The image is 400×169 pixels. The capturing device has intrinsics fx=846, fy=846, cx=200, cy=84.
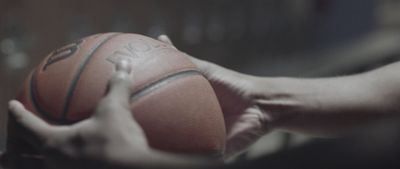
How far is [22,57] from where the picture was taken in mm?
4391

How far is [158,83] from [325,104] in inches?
20.8

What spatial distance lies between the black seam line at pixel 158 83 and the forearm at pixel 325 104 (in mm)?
366

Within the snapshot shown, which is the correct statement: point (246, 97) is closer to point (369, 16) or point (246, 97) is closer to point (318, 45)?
point (369, 16)

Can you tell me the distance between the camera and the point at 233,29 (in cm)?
585

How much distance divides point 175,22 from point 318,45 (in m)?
1.02

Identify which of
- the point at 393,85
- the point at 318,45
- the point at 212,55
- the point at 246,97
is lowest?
the point at 246,97

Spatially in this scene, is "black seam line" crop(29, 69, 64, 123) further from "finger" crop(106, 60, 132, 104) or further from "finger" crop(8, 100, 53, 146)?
"finger" crop(106, 60, 132, 104)

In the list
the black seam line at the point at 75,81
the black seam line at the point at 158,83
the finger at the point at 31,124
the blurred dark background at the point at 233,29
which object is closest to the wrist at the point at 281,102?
the black seam line at the point at 158,83

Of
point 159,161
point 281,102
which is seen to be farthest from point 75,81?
point 281,102

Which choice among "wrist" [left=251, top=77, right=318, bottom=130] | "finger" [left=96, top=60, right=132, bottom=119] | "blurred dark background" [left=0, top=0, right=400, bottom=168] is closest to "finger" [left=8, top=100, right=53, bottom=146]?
"finger" [left=96, top=60, right=132, bottom=119]

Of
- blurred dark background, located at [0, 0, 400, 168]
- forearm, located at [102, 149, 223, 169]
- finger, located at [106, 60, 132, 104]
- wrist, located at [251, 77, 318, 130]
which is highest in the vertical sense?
blurred dark background, located at [0, 0, 400, 168]

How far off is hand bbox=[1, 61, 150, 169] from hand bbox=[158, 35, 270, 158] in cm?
50

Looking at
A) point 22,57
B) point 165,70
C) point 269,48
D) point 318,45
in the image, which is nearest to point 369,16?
point 318,45

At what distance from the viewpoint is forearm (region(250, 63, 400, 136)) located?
6.26 ft
